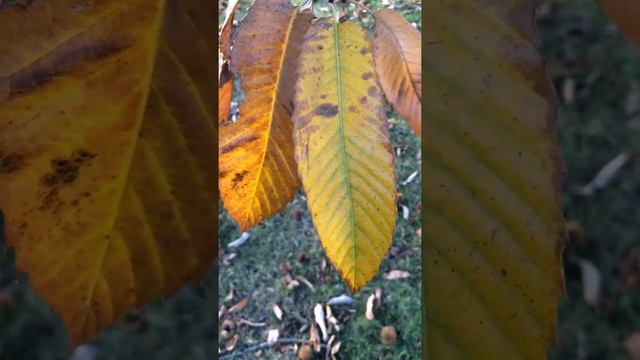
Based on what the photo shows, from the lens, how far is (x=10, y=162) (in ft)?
0.84

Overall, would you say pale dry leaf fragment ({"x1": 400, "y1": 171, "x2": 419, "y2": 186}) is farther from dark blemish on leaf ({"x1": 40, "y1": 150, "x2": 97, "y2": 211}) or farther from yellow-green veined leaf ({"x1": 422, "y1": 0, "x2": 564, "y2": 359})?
dark blemish on leaf ({"x1": 40, "y1": 150, "x2": 97, "y2": 211})

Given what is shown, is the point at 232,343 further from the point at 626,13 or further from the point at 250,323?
the point at 626,13

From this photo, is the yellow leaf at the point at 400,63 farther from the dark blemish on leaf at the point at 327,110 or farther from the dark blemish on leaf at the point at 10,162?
the dark blemish on leaf at the point at 10,162

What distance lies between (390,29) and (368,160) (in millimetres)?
60

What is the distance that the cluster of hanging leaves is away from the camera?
269mm

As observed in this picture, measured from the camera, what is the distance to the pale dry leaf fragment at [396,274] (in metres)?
0.29

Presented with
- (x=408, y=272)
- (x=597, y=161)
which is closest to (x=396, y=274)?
(x=408, y=272)

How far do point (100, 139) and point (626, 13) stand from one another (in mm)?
223

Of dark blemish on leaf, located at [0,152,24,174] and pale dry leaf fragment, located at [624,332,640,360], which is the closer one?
dark blemish on leaf, located at [0,152,24,174]

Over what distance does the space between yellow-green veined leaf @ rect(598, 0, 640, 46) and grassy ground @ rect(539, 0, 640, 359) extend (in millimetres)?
35

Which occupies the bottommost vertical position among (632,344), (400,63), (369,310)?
(632,344)

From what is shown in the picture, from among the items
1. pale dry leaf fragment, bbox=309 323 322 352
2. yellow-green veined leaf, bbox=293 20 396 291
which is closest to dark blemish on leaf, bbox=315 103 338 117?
yellow-green veined leaf, bbox=293 20 396 291

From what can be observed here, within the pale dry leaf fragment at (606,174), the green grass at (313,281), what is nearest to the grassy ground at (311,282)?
the green grass at (313,281)

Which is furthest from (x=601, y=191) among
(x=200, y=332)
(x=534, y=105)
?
(x=200, y=332)
